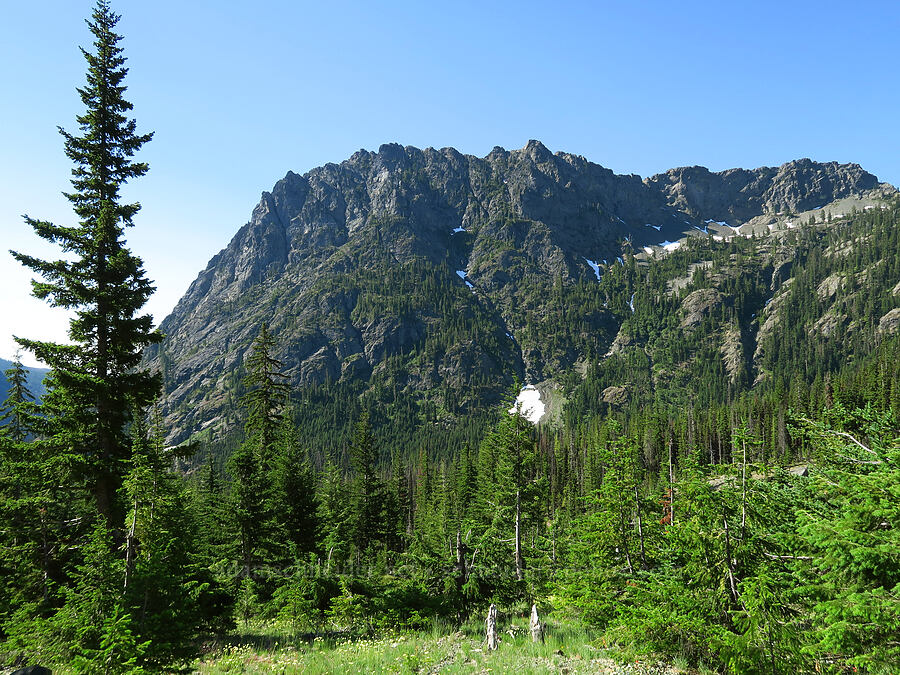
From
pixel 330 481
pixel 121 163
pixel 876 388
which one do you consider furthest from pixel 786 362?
pixel 121 163

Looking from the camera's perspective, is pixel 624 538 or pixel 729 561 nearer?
pixel 729 561

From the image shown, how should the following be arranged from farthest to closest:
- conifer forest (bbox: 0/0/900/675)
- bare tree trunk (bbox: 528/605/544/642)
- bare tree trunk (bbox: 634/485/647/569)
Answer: bare tree trunk (bbox: 528/605/544/642), bare tree trunk (bbox: 634/485/647/569), conifer forest (bbox: 0/0/900/675)

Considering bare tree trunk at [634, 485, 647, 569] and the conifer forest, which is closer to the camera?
the conifer forest

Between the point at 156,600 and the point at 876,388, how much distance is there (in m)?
111

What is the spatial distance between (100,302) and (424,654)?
1550 cm

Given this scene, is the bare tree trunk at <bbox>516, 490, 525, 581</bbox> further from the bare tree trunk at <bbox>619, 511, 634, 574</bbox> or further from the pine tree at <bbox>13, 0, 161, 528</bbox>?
the pine tree at <bbox>13, 0, 161, 528</bbox>

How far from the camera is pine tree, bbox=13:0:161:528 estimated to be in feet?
44.5

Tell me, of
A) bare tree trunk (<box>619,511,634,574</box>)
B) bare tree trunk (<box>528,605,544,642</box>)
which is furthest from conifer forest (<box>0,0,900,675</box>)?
bare tree trunk (<box>528,605,544,642</box>)

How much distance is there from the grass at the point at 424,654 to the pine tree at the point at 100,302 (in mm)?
6314

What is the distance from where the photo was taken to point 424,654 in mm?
12289

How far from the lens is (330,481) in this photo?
33812 millimetres

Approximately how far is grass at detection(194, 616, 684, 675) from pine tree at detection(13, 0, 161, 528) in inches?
249

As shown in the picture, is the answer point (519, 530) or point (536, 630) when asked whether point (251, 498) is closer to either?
point (519, 530)

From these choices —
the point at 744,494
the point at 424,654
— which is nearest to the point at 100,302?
the point at 424,654
